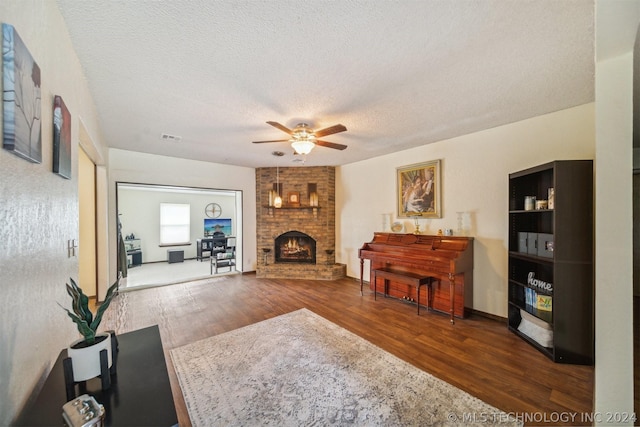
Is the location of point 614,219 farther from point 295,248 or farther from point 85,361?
point 295,248

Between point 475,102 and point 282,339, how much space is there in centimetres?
344

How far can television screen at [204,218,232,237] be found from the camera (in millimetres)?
9202

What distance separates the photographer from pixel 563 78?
2.17 metres

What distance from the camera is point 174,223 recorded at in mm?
8492

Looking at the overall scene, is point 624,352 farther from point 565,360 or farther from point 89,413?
point 89,413

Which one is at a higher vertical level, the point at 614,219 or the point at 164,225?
the point at 614,219

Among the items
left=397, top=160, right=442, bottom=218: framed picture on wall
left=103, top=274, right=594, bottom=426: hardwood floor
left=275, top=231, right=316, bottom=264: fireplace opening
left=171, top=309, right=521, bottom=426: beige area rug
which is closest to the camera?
left=171, top=309, right=521, bottom=426: beige area rug

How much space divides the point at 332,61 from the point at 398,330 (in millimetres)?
3048

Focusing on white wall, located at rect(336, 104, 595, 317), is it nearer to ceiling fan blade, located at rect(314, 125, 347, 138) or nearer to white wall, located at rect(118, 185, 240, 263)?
ceiling fan blade, located at rect(314, 125, 347, 138)

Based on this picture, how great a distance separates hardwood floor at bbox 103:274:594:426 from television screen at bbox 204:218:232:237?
4422 mm

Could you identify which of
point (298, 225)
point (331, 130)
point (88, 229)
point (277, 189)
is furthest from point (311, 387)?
point (277, 189)

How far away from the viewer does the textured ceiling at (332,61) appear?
1456 mm

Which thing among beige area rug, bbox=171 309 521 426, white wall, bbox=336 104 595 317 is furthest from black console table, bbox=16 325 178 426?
white wall, bbox=336 104 595 317

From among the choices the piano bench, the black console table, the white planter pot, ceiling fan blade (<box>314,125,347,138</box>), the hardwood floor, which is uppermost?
ceiling fan blade (<box>314,125,347,138</box>)
